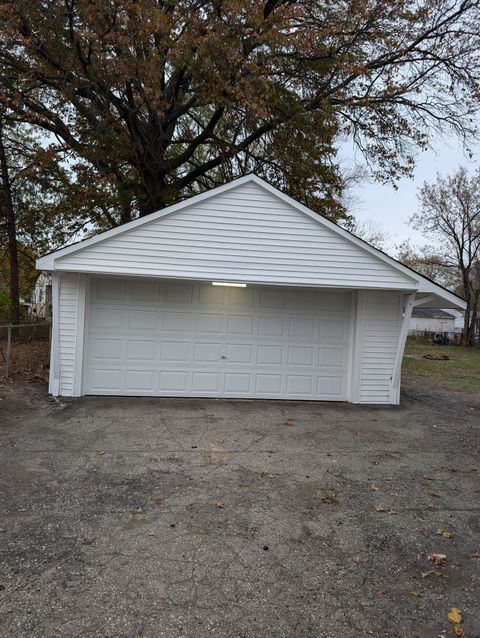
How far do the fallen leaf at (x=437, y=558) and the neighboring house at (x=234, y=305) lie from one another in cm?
569

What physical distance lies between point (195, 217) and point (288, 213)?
173 centimetres

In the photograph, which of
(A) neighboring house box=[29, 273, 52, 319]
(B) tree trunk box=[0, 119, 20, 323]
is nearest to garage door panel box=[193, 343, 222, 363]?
(B) tree trunk box=[0, 119, 20, 323]

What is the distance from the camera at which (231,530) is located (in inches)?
152

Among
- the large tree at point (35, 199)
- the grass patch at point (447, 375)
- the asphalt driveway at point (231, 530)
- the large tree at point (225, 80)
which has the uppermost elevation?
the large tree at point (225, 80)

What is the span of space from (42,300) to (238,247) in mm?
41415

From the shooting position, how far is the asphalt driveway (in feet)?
9.14

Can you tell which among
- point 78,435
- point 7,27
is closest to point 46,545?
point 78,435

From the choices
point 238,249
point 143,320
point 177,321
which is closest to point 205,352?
point 177,321

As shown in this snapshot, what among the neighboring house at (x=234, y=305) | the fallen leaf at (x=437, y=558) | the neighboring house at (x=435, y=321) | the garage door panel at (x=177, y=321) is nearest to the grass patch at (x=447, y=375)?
the neighboring house at (x=234, y=305)

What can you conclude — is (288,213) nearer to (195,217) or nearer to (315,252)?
(315,252)

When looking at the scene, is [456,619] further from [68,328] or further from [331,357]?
[68,328]

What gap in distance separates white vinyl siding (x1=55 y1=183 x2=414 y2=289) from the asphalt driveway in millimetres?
2792

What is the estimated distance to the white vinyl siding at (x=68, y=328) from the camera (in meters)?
8.77

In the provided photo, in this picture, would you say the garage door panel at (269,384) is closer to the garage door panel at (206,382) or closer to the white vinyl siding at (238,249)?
the garage door panel at (206,382)
